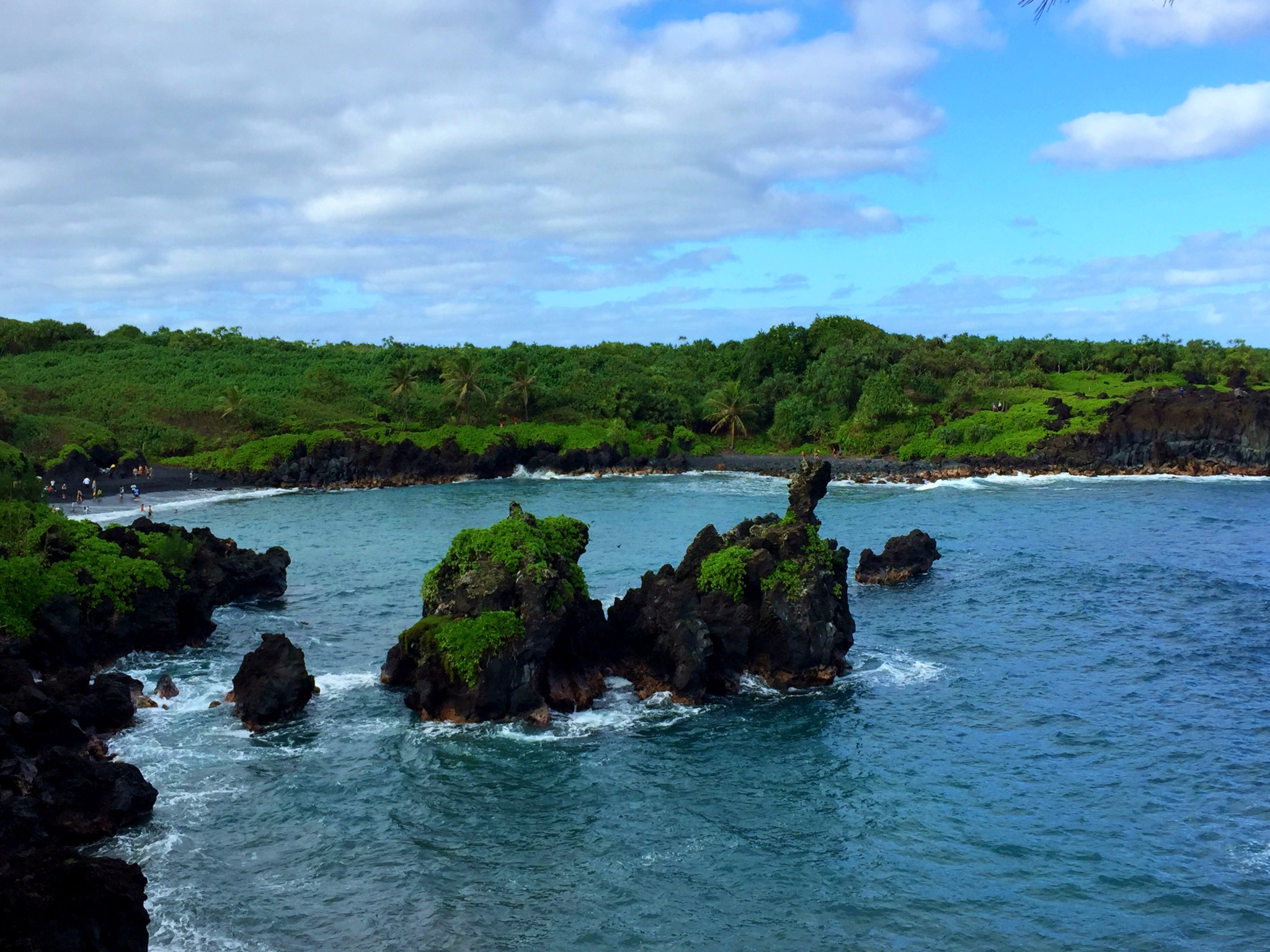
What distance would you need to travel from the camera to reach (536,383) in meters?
126

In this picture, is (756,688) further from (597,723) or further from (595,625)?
(597,723)

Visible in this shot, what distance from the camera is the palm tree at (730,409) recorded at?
117312 mm

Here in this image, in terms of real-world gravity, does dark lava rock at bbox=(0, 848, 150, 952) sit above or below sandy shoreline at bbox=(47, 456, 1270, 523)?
below

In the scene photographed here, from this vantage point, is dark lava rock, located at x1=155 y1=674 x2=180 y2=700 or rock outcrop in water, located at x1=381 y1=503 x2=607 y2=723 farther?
dark lava rock, located at x1=155 y1=674 x2=180 y2=700

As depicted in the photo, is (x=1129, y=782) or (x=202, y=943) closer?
(x=202, y=943)

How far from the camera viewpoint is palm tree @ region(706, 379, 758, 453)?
11731 cm

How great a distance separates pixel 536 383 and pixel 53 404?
171 ft

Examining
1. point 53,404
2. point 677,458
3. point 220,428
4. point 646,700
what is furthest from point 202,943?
point 53,404

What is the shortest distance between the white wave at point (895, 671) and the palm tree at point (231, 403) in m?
86.3

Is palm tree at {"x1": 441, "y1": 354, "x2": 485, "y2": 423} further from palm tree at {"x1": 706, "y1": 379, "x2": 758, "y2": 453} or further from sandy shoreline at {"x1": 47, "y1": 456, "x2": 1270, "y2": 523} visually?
palm tree at {"x1": 706, "y1": 379, "x2": 758, "y2": 453}

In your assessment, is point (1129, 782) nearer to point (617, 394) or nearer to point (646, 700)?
point (646, 700)

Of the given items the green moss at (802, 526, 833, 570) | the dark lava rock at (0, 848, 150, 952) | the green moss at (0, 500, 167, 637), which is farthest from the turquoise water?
the green moss at (802, 526, 833, 570)

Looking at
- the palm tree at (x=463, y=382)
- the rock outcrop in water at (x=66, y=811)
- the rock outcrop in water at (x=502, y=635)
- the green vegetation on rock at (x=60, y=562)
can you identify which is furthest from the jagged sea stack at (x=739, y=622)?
the palm tree at (x=463, y=382)

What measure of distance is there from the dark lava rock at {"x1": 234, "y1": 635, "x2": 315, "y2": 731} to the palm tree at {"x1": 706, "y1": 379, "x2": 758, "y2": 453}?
86429mm
